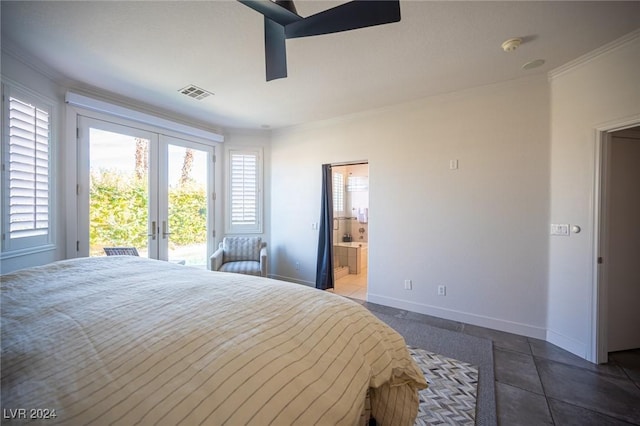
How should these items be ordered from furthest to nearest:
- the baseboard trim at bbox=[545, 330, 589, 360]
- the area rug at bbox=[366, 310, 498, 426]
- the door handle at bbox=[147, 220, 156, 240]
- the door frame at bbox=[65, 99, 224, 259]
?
the door handle at bbox=[147, 220, 156, 240] → the door frame at bbox=[65, 99, 224, 259] → the baseboard trim at bbox=[545, 330, 589, 360] → the area rug at bbox=[366, 310, 498, 426]

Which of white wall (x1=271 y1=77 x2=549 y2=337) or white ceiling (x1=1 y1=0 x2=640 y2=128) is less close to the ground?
white ceiling (x1=1 y1=0 x2=640 y2=128)

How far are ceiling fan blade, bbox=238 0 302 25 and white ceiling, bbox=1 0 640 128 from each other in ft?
1.66

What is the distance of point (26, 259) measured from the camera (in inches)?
93.7

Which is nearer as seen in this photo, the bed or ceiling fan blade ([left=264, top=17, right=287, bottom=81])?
the bed

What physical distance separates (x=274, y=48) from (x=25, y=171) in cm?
259

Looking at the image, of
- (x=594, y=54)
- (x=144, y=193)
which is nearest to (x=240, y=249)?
(x=144, y=193)

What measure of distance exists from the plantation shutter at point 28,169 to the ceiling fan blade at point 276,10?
8.36 feet

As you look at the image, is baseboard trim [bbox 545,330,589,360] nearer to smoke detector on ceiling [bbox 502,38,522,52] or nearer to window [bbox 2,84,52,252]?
smoke detector on ceiling [bbox 502,38,522,52]

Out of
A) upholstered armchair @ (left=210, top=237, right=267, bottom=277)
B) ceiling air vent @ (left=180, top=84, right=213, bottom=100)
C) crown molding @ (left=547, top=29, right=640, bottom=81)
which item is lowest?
upholstered armchair @ (left=210, top=237, right=267, bottom=277)

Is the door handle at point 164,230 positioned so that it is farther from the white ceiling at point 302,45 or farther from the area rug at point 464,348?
the area rug at point 464,348

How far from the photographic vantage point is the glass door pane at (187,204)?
149 inches

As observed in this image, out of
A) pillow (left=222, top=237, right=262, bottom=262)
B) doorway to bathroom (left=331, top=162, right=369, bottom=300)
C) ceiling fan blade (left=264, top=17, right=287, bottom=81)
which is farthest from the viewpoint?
doorway to bathroom (left=331, top=162, right=369, bottom=300)

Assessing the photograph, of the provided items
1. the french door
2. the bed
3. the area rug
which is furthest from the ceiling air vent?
the area rug

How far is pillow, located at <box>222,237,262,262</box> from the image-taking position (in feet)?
13.3
